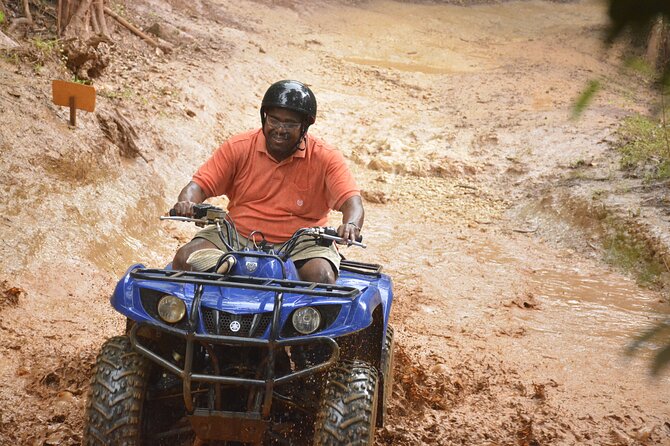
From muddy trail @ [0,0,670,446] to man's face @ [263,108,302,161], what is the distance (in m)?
1.72

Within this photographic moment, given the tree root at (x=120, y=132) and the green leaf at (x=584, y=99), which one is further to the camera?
the tree root at (x=120, y=132)

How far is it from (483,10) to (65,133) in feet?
67.1

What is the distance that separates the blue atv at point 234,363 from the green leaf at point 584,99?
2047 mm

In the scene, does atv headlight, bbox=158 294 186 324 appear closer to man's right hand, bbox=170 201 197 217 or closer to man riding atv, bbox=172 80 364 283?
man's right hand, bbox=170 201 197 217

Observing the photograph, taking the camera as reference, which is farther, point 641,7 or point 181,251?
point 181,251

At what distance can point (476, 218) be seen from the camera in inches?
366

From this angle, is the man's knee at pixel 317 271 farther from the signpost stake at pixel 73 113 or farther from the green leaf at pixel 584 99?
the signpost stake at pixel 73 113

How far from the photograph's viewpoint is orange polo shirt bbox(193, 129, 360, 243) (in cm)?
428

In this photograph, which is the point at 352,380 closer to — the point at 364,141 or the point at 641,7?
the point at 641,7

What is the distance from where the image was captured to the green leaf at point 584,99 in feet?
3.36

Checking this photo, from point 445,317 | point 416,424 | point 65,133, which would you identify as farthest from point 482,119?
point 416,424

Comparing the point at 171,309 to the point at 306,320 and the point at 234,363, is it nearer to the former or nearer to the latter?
the point at 234,363

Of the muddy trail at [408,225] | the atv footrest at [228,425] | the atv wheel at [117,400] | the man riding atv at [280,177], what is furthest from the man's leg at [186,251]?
the muddy trail at [408,225]

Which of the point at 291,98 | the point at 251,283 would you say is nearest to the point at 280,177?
the point at 291,98
